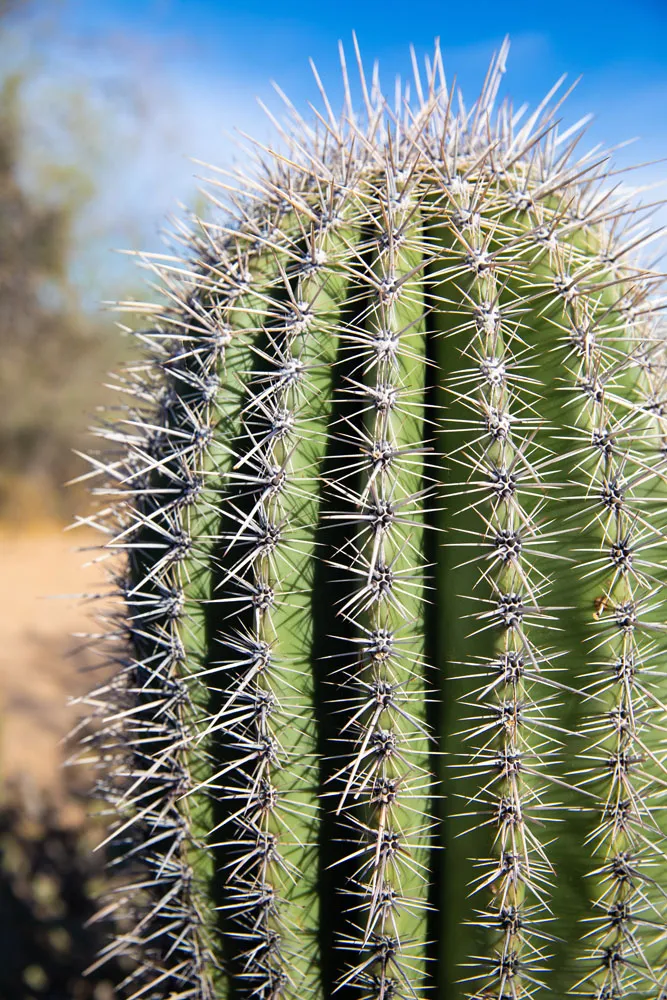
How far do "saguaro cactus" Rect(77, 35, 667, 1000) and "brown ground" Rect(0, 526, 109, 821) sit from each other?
74.4 inches

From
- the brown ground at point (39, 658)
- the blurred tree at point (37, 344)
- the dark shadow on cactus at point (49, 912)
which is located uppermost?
the blurred tree at point (37, 344)

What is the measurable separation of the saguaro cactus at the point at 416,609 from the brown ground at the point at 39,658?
1890mm

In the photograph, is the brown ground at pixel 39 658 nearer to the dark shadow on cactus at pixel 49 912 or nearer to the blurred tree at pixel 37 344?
the dark shadow on cactus at pixel 49 912

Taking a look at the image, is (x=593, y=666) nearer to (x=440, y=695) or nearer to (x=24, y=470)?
(x=440, y=695)

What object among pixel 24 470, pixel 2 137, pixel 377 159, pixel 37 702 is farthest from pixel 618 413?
pixel 2 137

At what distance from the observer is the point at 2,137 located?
1249 centimetres

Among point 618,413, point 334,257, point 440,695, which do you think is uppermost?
point 334,257

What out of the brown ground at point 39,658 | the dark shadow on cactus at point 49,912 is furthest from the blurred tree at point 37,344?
the dark shadow on cactus at point 49,912

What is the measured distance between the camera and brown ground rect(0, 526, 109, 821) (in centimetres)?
538

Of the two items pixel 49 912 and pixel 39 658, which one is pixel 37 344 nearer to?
pixel 39 658

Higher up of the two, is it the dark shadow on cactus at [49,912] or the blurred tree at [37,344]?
the blurred tree at [37,344]

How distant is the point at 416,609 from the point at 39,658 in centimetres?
688

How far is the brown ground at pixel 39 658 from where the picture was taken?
17.6 feet

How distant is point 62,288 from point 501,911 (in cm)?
1358
